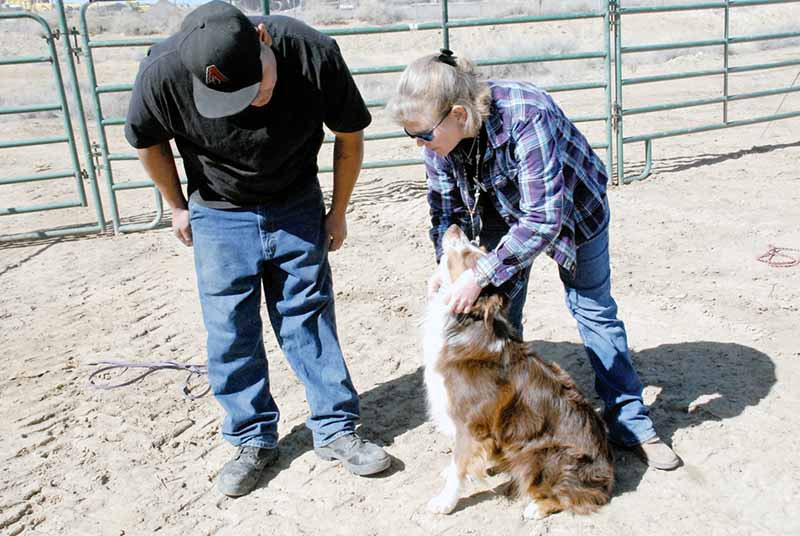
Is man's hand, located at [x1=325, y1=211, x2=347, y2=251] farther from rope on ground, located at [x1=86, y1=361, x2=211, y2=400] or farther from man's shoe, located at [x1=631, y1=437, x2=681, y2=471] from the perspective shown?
man's shoe, located at [x1=631, y1=437, x2=681, y2=471]

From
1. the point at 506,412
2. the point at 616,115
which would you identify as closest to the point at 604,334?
the point at 506,412

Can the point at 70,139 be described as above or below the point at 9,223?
above

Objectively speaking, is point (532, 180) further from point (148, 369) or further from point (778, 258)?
point (778, 258)

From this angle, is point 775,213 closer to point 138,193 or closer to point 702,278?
point 702,278

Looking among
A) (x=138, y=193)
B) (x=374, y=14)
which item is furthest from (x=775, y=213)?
(x=374, y=14)

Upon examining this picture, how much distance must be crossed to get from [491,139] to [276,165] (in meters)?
0.91

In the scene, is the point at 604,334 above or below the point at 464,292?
below

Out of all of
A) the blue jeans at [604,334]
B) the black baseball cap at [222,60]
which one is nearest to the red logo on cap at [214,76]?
the black baseball cap at [222,60]

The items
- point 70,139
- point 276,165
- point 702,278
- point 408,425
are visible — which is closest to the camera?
point 276,165

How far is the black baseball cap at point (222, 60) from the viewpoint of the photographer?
260cm

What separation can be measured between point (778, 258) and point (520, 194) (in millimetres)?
3620

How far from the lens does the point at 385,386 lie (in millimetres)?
4242

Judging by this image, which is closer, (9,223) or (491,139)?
(491,139)

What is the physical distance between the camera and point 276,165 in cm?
309
